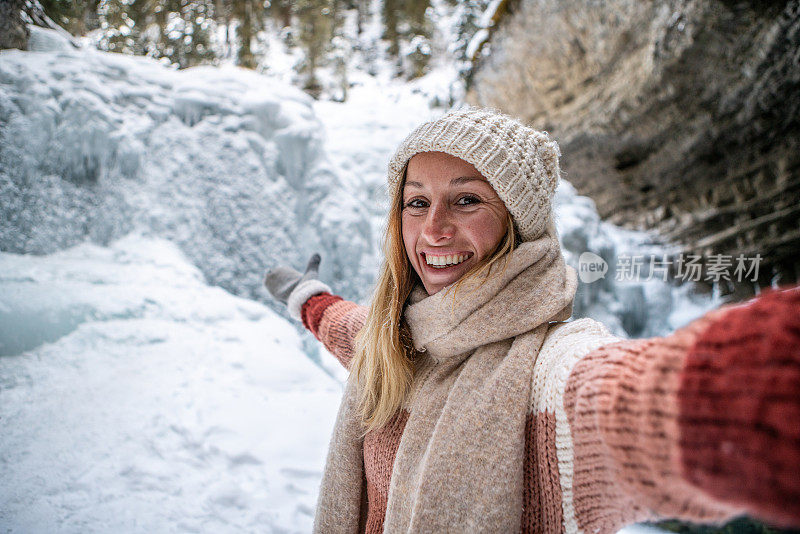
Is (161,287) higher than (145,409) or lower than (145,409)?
higher

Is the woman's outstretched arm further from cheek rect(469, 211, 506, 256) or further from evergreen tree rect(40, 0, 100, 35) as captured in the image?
evergreen tree rect(40, 0, 100, 35)

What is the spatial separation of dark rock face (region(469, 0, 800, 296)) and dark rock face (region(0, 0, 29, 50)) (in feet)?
17.4

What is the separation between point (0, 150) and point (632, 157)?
6891mm

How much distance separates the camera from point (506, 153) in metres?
0.83

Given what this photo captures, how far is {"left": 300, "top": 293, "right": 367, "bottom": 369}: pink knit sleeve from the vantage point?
4.40 ft

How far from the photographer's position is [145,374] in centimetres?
177

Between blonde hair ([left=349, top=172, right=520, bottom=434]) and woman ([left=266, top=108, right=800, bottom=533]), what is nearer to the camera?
woman ([left=266, top=108, right=800, bottom=533])

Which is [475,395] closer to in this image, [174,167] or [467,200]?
[467,200]

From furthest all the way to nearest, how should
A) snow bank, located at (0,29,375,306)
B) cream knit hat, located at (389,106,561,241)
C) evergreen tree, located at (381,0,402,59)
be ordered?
evergreen tree, located at (381,0,402,59), snow bank, located at (0,29,375,306), cream knit hat, located at (389,106,561,241)

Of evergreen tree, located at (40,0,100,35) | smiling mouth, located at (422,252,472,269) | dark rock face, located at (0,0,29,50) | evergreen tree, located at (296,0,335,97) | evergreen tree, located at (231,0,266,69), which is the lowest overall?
smiling mouth, located at (422,252,472,269)

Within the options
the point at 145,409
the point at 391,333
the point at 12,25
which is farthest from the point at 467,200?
the point at 12,25

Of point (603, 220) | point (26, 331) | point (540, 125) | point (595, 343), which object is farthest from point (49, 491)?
point (603, 220)

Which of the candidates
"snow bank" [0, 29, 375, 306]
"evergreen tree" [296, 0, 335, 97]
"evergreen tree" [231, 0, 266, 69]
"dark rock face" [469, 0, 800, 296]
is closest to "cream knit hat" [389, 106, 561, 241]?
"snow bank" [0, 29, 375, 306]

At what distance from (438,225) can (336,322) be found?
2.27 feet
